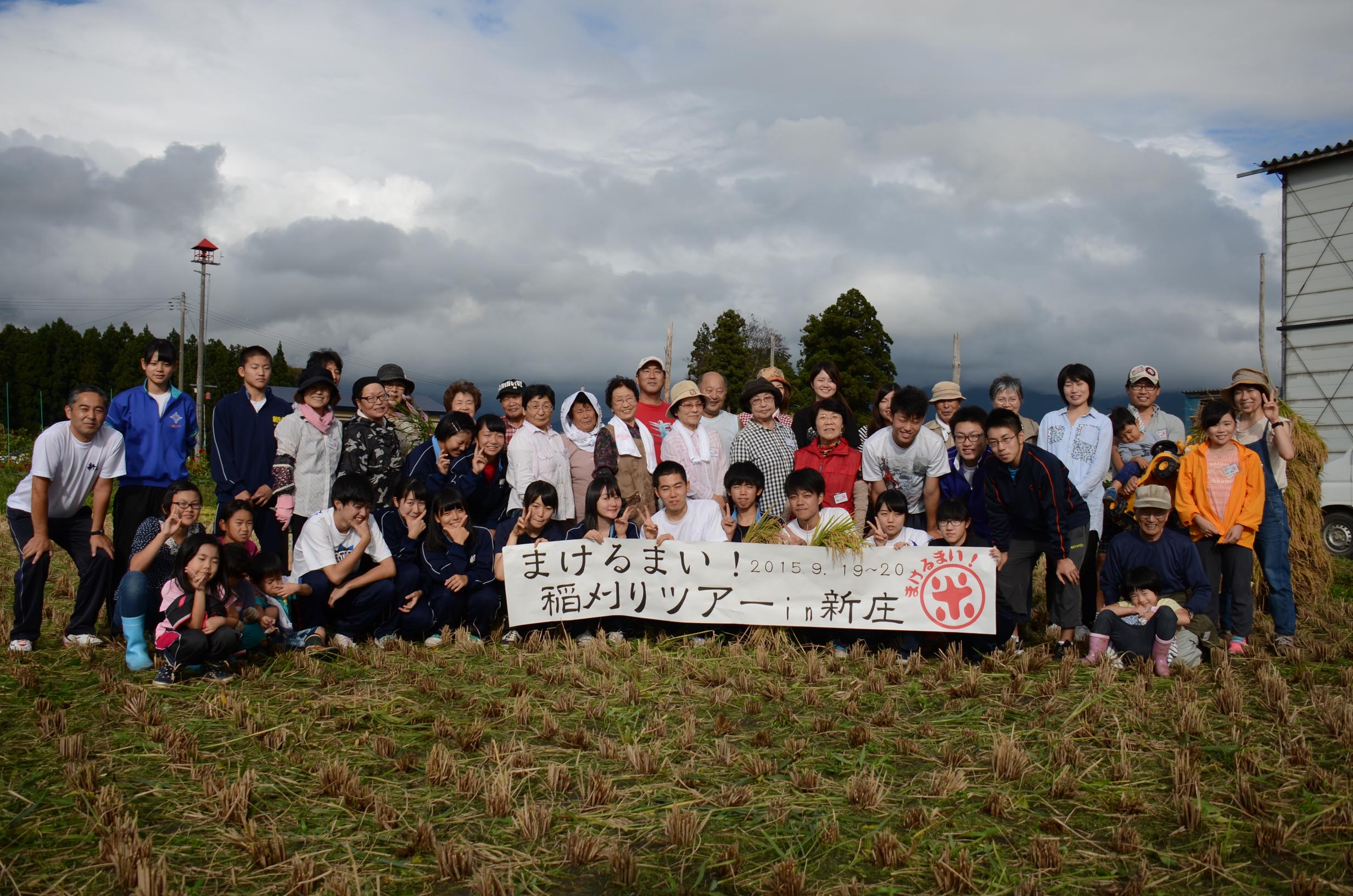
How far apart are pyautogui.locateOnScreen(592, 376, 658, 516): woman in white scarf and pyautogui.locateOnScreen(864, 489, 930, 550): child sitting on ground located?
5.93 ft

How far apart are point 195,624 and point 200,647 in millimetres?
152

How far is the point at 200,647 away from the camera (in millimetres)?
5426

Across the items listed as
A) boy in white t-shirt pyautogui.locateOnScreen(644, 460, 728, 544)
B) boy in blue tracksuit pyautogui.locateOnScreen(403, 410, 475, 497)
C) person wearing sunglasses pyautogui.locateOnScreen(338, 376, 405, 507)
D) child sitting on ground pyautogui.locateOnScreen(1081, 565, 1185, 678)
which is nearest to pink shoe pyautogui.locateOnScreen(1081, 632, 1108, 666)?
child sitting on ground pyautogui.locateOnScreen(1081, 565, 1185, 678)

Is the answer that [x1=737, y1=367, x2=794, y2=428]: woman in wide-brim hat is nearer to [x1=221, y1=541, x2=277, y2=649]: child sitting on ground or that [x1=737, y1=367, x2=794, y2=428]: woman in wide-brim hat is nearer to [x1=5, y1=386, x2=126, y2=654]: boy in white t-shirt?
[x1=221, y1=541, x2=277, y2=649]: child sitting on ground

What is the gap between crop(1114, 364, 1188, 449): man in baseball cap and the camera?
24.3 feet

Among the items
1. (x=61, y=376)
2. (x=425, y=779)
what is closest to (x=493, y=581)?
(x=425, y=779)

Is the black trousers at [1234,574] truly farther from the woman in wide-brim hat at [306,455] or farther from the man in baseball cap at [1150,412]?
the woman in wide-brim hat at [306,455]

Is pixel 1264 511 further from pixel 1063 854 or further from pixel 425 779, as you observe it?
pixel 425 779

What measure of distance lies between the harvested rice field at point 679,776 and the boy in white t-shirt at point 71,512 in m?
0.34

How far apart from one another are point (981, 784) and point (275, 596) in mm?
4795

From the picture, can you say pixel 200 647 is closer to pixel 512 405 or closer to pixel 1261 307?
pixel 512 405

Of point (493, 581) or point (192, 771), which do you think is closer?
point (192, 771)

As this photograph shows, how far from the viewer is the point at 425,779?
13.3ft

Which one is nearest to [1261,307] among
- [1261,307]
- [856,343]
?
[1261,307]
